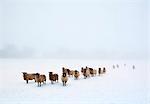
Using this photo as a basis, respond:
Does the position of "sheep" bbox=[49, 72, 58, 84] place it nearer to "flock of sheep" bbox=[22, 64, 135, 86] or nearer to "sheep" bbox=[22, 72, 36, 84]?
"flock of sheep" bbox=[22, 64, 135, 86]

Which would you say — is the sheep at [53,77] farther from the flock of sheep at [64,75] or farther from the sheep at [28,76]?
the sheep at [28,76]

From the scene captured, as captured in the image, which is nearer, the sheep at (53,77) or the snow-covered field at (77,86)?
the snow-covered field at (77,86)

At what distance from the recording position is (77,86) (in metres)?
2.12

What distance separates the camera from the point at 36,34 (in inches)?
87.0

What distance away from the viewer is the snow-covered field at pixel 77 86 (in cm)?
203

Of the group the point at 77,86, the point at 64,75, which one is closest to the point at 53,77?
the point at 64,75

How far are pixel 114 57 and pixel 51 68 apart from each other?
0.53 m

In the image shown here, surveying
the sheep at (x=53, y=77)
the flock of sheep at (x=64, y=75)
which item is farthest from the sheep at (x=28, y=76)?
the sheep at (x=53, y=77)

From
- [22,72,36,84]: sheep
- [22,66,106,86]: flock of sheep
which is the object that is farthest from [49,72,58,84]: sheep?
[22,72,36,84]: sheep

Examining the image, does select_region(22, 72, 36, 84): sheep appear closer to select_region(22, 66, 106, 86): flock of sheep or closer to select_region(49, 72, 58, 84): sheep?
select_region(22, 66, 106, 86): flock of sheep

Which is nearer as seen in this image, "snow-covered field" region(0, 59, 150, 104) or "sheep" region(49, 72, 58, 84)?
"snow-covered field" region(0, 59, 150, 104)

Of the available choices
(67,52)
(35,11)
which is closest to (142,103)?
(67,52)

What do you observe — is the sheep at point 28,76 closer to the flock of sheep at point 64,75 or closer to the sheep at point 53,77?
the flock of sheep at point 64,75

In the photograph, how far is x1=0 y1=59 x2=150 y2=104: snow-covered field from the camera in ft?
6.67
